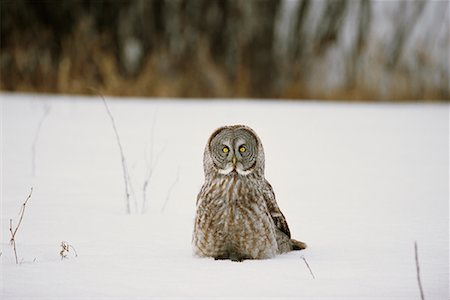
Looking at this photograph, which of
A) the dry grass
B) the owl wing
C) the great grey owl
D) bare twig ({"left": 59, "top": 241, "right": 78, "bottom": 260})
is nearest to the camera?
bare twig ({"left": 59, "top": 241, "right": 78, "bottom": 260})

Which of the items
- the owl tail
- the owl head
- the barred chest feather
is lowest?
the owl tail

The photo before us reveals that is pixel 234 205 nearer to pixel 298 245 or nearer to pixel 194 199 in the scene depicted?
pixel 298 245

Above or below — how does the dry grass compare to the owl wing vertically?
above

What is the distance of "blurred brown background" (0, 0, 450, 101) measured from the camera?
41.0 feet

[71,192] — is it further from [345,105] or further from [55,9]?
[55,9]

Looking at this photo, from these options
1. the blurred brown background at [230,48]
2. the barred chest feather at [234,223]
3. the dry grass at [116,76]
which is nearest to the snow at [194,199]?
the barred chest feather at [234,223]

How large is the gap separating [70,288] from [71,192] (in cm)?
249

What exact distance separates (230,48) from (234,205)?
969 cm

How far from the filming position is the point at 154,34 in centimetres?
1321

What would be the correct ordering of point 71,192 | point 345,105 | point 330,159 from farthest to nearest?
1. point 345,105
2. point 330,159
3. point 71,192

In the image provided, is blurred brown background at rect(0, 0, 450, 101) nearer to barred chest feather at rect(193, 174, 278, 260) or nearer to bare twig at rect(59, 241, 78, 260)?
bare twig at rect(59, 241, 78, 260)

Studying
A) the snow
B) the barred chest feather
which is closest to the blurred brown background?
the snow

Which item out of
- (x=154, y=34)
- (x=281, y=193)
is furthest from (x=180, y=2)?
(x=281, y=193)

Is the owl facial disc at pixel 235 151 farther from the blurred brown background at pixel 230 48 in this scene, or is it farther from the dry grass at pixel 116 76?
the dry grass at pixel 116 76
